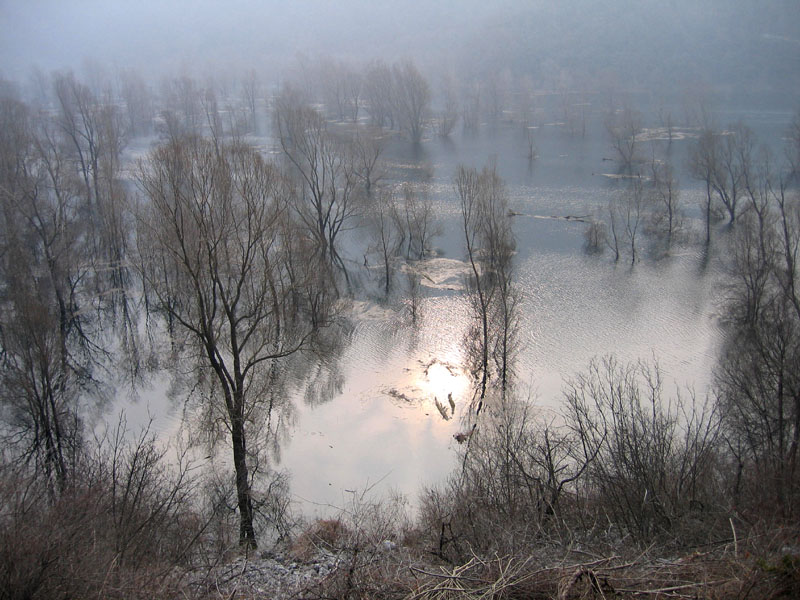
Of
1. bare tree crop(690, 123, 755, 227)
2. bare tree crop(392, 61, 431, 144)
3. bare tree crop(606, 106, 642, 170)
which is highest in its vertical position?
bare tree crop(392, 61, 431, 144)

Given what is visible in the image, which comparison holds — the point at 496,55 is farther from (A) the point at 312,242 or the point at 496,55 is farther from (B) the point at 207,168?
(B) the point at 207,168

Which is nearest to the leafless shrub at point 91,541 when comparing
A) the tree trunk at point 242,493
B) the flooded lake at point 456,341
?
the tree trunk at point 242,493

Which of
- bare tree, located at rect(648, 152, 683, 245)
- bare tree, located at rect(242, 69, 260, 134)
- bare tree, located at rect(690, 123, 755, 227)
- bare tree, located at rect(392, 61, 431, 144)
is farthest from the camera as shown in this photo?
bare tree, located at rect(242, 69, 260, 134)

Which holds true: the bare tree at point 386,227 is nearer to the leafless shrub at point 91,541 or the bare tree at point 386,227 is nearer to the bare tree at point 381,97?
the leafless shrub at point 91,541

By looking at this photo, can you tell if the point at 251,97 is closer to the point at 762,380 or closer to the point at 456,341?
the point at 456,341

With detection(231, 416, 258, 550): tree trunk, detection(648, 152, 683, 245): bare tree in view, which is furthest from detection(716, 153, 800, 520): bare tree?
detection(231, 416, 258, 550): tree trunk

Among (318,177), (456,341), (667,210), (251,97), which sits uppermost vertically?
(251,97)

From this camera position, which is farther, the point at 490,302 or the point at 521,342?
the point at 490,302

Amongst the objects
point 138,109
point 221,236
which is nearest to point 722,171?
point 221,236

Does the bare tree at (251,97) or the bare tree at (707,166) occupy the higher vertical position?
the bare tree at (251,97)

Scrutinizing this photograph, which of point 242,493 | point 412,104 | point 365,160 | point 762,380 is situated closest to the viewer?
point 242,493

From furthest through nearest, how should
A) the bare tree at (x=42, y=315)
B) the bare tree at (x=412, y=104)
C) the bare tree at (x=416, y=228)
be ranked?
the bare tree at (x=412, y=104) → the bare tree at (x=416, y=228) → the bare tree at (x=42, y=315)

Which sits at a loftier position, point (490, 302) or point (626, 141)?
point (626, 141)

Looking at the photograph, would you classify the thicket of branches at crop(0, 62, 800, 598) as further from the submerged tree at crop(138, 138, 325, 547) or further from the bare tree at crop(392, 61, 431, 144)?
the bare tree at crop(392, 61, 431, 144)
